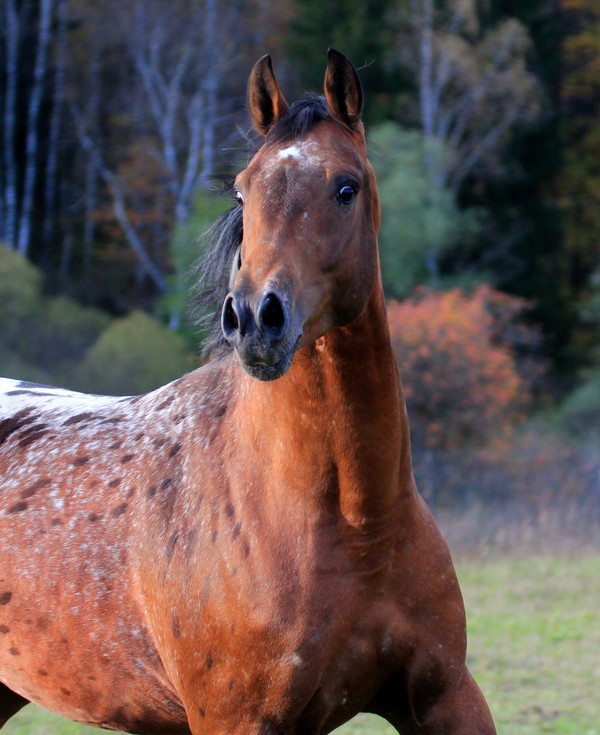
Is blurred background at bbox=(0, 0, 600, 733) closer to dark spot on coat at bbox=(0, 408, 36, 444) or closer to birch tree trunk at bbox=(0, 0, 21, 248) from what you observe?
birch tree trunk at bbox=(0, 0, 21, 248)

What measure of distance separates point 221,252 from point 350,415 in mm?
763

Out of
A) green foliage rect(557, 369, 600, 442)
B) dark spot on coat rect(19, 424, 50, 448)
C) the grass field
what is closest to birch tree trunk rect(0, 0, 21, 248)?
green foliage rect(557, 369, 600, 442)

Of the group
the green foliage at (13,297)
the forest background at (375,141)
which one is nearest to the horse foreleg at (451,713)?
the green foliage at (13,297)

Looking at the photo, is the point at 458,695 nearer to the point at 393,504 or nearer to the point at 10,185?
the point at 393,504

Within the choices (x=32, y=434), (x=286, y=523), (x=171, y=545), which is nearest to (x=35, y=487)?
(x=32, y=434)

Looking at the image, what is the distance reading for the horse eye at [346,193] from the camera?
3.31 meters

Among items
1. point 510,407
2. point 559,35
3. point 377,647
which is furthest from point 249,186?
point 559,35

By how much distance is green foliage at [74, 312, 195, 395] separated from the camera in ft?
72.1

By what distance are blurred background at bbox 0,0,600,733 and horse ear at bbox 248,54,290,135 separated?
20427 millimetres

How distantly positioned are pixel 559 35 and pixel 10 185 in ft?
50.2

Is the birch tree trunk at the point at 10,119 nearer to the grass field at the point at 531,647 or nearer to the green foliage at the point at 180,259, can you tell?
the green foliage at the point at 180,259

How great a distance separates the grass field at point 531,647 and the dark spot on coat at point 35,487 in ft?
8.28

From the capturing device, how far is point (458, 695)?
12.2 ft

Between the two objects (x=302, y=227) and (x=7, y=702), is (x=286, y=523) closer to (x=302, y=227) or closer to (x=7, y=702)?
(x=302, y=227)
